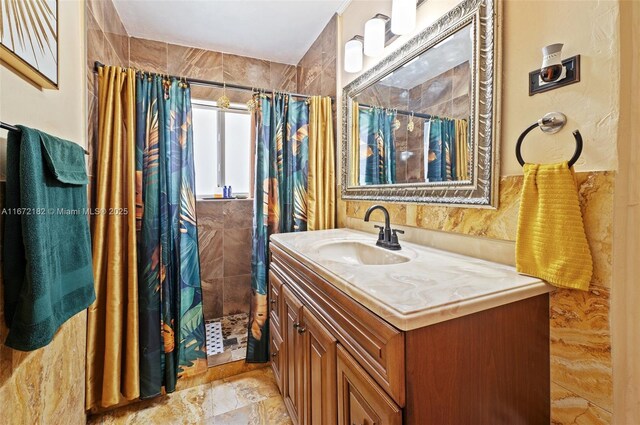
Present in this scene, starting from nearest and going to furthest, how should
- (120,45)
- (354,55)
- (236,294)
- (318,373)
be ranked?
(318,373), (354,55), (120,45), (236,294)

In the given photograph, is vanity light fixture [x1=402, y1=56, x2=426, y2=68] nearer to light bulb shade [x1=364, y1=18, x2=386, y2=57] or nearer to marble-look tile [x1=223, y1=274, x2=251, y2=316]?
light bulb shade [x1=364, y1=18, x2=386, y2=57]

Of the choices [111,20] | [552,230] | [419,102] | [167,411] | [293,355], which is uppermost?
[111,20]

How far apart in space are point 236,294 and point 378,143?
1.87 metres

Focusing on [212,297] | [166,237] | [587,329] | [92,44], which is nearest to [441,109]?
[587,329]

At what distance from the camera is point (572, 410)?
774 millimetres

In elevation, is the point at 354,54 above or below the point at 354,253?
above

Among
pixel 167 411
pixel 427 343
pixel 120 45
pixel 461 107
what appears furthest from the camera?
pixel 120 45

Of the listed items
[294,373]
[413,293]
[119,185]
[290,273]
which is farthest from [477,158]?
[119,185]

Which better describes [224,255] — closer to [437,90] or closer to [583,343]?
[437,90]

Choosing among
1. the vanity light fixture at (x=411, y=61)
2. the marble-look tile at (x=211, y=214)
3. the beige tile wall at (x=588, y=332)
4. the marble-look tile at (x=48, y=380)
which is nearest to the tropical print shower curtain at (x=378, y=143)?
the vanity light fixture at (x=411, y=61)

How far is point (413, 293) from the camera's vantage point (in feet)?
2.26

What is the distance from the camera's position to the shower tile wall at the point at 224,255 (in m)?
2.44

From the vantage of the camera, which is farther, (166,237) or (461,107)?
(166,237)

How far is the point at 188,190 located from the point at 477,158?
4.92ft
